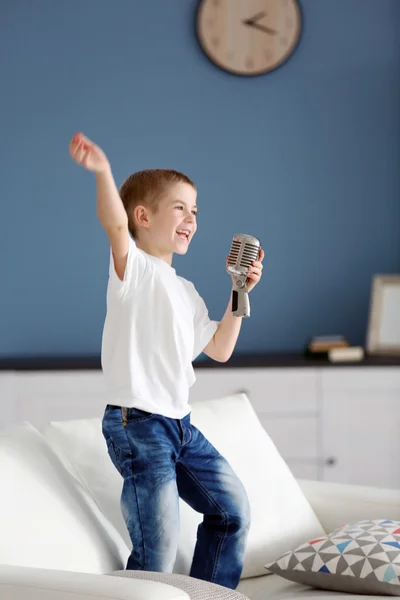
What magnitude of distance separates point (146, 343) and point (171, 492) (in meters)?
0.29

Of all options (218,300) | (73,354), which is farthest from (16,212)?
(218,300)

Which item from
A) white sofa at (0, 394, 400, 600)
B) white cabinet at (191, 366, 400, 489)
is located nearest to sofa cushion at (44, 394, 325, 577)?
white sofa at (0, 394, 400, 600)

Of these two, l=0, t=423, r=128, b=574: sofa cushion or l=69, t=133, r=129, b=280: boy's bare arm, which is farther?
→ l=0, t=423, r=128, b=574: sofa cushion

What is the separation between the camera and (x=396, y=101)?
3922 mm

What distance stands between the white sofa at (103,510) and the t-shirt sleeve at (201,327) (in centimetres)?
23

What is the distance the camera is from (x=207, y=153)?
3826mm

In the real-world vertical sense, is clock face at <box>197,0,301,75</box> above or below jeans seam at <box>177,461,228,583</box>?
above

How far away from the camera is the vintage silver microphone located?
1.74 m

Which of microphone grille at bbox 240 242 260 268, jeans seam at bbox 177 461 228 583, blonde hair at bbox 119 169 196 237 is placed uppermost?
blonde hair at bbox 119 169 196 237

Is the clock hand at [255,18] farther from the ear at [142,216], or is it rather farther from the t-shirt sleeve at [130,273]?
the t-shirt sleeve at [130,273]

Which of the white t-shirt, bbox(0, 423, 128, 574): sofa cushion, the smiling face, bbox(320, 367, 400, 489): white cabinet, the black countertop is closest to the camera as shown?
bbox(0, 423, 128, 574): sofa cushion

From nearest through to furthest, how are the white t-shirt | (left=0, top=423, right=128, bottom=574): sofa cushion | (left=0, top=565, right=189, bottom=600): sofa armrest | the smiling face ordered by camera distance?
1. (left=0, top=565, right=189, bottom=600): sofa armrest
2. (left=0, top=423, right=128, bottom=574): sofa cushion
3. the white t-shirt
4. the smiling face

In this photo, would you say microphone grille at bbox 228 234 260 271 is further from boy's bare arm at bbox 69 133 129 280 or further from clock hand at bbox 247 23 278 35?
clock hand at bbox 247 23 278 35

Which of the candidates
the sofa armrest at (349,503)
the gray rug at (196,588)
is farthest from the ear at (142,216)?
the sofa armrest at (349,503)
